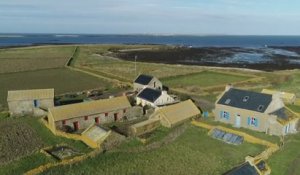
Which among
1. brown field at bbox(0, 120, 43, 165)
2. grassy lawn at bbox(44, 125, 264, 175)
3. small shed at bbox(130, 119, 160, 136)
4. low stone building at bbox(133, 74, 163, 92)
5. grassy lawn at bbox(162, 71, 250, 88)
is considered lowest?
brown field at bbox(0, 120, 43, 165)

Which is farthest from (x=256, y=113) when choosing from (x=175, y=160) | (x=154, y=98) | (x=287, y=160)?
(x=154, y=98)

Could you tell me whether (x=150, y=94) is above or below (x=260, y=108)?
below

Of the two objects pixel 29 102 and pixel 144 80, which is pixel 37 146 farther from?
pixel 144 80

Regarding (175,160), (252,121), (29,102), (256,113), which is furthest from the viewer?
(29,102)

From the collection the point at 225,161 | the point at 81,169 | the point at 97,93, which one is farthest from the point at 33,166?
the point at 97,93

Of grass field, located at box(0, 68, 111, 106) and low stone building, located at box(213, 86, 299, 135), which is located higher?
low stone building, located at box(213, 86, 299, 135)

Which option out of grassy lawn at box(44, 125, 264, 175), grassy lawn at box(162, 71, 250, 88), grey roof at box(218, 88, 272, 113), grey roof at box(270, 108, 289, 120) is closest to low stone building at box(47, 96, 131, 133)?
grassy lawn at box(44, 125, 264, 175)

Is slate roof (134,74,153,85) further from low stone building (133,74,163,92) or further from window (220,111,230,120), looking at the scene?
window (220,111,230,120)
